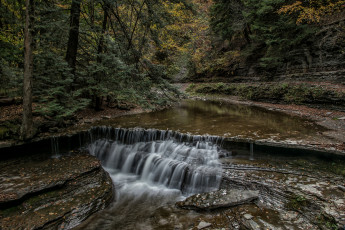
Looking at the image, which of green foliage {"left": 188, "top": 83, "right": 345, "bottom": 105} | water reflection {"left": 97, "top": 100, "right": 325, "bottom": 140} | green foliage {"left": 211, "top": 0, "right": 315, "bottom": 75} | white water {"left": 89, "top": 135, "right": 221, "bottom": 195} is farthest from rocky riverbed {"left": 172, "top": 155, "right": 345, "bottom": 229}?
green foliage {"left": 211, "top": 0, "right": 315, "bottom": 75}

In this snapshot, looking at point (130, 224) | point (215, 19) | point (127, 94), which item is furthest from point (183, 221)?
point (215, 19)

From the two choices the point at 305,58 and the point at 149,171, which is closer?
the point at 149,171

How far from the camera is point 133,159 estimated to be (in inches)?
314

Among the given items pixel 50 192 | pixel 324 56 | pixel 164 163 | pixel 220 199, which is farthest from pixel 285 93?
pixel 50 192

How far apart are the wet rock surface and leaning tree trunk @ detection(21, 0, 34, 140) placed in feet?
3.95

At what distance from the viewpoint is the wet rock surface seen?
434cm

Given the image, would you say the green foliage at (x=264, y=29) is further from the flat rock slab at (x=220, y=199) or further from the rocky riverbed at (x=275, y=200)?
the flat rock slab at (x=220, y=199)

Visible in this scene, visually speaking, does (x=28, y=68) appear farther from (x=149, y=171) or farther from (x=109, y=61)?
(x=149, y=171)

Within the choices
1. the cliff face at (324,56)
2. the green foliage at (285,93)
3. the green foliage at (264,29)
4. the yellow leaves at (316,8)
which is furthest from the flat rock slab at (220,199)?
the green foliage at (264,29)

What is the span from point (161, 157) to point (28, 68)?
556 centimetres

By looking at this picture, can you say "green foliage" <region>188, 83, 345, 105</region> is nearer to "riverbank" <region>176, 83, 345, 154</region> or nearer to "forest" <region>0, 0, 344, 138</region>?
"riverbank" <region>176, 83, 345, 154</region>

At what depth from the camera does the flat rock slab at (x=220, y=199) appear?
463 centimetres

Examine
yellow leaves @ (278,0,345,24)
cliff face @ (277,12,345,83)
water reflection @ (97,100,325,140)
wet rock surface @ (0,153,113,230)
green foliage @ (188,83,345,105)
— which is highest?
yellow leaves @ (278,0,345,24)

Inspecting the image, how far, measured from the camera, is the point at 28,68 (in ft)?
20.0
